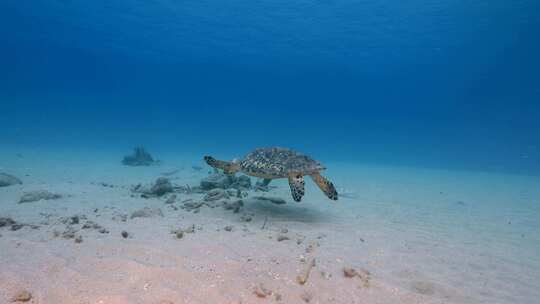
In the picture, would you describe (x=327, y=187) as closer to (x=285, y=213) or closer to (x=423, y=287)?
(x=285, y=213)

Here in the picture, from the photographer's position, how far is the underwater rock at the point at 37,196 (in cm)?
748

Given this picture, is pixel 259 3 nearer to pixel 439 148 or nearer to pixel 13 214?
pixel 13 214

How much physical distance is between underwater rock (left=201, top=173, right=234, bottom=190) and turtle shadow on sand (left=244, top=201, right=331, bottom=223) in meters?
2.16

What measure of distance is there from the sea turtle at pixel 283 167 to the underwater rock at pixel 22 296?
4.45m

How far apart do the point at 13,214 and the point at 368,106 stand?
139215 millimetres

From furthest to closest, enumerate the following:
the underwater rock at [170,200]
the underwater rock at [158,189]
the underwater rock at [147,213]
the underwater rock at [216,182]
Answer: the underwater rock at [216,182]
the underwater rock at [158,189]
the underwater rock at [170,200]
the underwater rock at [147,213]

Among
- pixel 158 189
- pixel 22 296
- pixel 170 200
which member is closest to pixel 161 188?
pixel 158 189

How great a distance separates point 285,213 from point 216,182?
128 inches

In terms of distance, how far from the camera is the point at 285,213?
7.61 meters

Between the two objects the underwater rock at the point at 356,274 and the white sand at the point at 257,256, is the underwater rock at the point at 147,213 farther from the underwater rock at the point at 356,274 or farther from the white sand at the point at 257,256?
the underwater rock at the point at 356,274

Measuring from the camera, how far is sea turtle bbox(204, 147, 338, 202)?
22.3ft

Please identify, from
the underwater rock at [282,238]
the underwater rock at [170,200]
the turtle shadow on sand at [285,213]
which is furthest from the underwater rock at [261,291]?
the underwater rock at [170,200]

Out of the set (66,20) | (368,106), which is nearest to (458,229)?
(66,20)

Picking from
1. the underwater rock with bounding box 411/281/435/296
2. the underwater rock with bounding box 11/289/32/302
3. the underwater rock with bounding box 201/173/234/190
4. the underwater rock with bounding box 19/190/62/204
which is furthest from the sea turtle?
the underwater rock with bounding box 11/289/32/302
